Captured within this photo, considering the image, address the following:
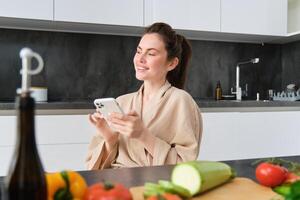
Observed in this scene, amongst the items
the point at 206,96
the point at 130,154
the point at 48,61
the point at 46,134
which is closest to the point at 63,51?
the point at 48,61

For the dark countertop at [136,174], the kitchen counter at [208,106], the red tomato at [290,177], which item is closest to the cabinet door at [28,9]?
the kitchen counter at [208,106]

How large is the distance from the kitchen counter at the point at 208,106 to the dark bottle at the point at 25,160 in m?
1.61

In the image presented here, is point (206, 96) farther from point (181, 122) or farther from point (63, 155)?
point (181, 122)

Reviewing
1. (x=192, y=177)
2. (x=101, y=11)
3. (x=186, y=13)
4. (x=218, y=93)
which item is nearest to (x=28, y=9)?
(x=101, y=11)

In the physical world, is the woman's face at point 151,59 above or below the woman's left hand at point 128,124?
above

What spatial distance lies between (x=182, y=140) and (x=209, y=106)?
120 centimetres

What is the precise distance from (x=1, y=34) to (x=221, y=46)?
179 centimetres

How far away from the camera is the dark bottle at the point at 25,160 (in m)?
0.53

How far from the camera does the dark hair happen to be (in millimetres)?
1503

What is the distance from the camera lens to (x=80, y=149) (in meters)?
2.21

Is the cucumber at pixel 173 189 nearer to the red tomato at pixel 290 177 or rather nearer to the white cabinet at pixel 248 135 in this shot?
the red tomato at pixel 290 177

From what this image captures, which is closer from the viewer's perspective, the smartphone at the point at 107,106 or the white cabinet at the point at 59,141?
the smartphone at the point at 107,106

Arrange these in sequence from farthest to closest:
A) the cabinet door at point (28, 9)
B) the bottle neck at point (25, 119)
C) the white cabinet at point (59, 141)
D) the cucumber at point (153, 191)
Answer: the cabinet door at point (28, 9)
the white cabinet at point (59, 141)
the cucumber at point (153, 191)
the bottle neck at point (25, 119)

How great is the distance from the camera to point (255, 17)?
2.89m
